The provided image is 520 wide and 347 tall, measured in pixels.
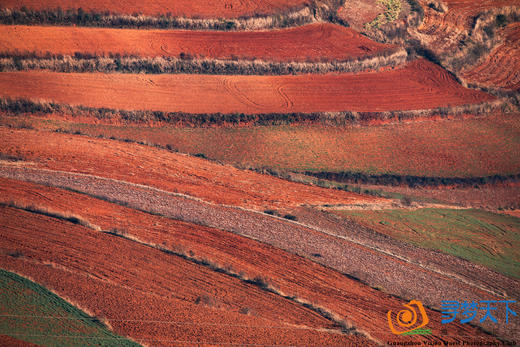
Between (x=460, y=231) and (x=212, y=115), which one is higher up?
(x=212, y=115)

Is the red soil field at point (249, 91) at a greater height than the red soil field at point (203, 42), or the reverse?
the red soil field at point (203, 42)

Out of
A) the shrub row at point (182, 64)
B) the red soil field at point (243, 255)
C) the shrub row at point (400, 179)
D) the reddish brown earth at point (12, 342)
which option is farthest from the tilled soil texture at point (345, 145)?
the reddish brown earth at point (12, 342)

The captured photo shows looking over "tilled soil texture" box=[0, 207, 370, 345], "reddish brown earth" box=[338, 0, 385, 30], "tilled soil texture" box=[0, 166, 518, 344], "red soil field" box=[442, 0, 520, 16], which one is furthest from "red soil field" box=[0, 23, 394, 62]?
"tilled soil texture" box=[0, 207, 370, 345]

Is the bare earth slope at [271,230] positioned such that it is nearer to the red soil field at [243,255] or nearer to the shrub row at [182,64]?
the red soil field at [243,255]

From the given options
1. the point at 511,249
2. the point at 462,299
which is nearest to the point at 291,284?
the point at 462,299

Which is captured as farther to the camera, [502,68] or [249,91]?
[502,68]

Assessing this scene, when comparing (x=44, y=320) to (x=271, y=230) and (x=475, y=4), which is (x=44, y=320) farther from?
(x=475, y=4)

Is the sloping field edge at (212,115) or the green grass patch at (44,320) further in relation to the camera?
the sloping field edge at (212,115)

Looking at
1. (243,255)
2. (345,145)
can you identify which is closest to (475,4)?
(345,145)
